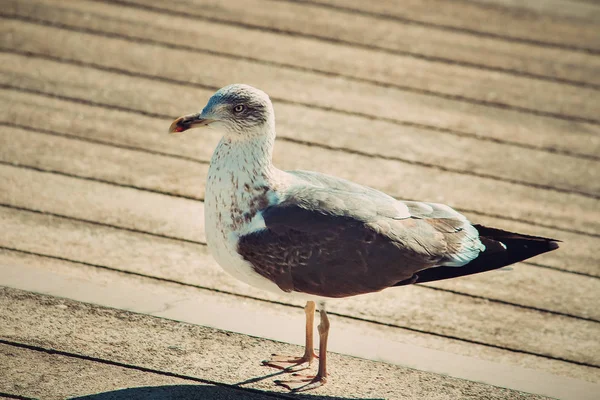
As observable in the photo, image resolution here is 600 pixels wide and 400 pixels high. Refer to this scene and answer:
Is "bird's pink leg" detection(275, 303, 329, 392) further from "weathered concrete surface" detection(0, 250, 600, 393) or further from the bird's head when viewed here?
the bird's head

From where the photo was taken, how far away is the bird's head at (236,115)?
8.67 feet

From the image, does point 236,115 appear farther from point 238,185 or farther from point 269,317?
point 269,317

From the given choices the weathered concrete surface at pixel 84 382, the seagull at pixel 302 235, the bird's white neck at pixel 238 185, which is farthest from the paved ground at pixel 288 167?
the bird's white neck at pixel 238 185

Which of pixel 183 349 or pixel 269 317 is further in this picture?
pixel 269 317

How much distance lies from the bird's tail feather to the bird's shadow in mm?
464

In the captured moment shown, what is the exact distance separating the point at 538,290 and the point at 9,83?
2497mm

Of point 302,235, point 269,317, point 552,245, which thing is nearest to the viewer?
point 302,235

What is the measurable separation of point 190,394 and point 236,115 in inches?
32.4

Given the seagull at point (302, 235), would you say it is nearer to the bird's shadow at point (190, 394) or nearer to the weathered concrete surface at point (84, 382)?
the bird's shadow at point (190, 394)

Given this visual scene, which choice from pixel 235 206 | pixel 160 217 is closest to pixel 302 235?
pixel 235 206

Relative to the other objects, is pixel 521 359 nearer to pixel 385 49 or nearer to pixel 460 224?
pixel 460 224

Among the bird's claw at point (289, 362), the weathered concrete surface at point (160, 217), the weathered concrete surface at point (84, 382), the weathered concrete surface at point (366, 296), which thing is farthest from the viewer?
the weathered concrete surface at point (160, 217)

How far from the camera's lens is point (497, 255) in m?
2.74

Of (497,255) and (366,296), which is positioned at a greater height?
(497,255)
